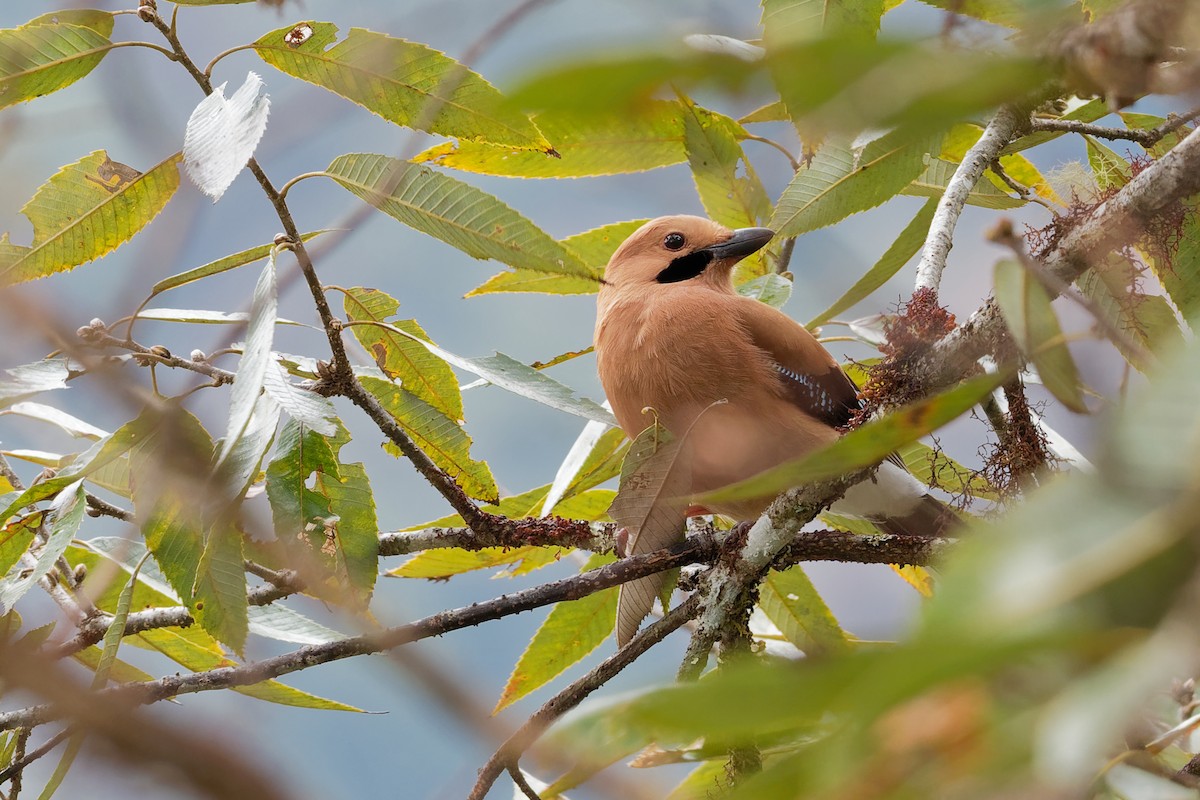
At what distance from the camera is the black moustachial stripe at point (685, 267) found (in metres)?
4.32

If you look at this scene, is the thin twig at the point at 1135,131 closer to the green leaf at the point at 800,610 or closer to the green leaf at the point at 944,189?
the green leaf at the point at 944,189

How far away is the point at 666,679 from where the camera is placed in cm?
77

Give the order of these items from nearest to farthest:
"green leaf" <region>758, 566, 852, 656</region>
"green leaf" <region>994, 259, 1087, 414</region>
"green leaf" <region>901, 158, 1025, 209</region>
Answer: "green leaf" <region>994, 259, 1087, 414</region> < "green leaf" <region>901, 158, 1025, 209</region> < "green leaf" <region>758, 566, 852, 656</region>

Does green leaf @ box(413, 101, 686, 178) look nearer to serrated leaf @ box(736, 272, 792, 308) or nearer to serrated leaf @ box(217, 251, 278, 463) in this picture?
serrated leaf @ box(736, 272, 792, 308)

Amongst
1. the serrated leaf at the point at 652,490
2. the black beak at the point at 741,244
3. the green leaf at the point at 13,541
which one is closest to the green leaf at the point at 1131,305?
the serrated leaf at the point at 652,490

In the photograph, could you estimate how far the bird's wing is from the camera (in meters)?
3.56

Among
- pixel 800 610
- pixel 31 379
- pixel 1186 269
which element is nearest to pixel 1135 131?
pixel 1186 269

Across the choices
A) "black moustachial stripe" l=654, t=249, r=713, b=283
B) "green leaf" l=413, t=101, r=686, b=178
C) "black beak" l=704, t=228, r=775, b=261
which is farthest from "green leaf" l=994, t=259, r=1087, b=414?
"black moustachial stripe" l=654, t=249, r=713, b=283

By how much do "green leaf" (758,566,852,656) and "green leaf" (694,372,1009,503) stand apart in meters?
2.39

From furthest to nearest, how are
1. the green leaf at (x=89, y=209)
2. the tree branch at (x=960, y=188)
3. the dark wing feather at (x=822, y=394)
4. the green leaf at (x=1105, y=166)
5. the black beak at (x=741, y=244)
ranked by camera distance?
the black beak at (x=741, y=244) → the dark wing feather at (x=822, y=394) → the green leaf at (x=1105, y=166) → the tree branch at (x=960, y=188) → the green leaf at (x=89, y=209)

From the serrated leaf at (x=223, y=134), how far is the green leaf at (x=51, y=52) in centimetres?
44

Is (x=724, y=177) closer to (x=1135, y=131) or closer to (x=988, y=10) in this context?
(x=988, y=10)

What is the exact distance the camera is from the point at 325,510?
2.53m

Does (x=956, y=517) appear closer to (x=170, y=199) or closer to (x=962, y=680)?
(x=170, y=199)
